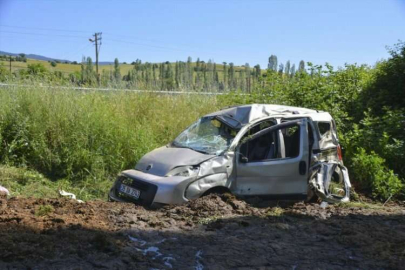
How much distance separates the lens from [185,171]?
283 inches

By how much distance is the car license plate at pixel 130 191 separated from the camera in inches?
284

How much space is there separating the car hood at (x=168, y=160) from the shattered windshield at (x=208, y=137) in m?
0.24

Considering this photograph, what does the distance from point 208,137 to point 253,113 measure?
95 centimetres

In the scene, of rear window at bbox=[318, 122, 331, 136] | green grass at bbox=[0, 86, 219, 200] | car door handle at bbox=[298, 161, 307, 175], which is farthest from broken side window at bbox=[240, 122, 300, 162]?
green grass at bbox=[0, 86, 219, 200]

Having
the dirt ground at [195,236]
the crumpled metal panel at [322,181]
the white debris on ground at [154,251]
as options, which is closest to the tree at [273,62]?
the crumpled metal panel at [322,181]

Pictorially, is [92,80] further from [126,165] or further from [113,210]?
[113,210]

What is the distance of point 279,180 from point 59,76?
8.27 metres

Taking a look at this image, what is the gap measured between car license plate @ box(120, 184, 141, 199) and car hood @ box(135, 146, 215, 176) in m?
0.42

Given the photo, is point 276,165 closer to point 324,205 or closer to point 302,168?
point 302,168

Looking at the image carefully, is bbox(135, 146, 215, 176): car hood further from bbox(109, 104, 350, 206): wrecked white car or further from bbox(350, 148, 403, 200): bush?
bbox(350, 148, 403, 200): bush

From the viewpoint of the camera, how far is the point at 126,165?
1070 centimetres

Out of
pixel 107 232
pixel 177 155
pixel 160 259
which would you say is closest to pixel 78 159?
pixel 177 155

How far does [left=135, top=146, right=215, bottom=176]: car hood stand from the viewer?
732 centimetres

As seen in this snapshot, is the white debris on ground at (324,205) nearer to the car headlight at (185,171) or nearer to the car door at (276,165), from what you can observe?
the car door at (276,165)
